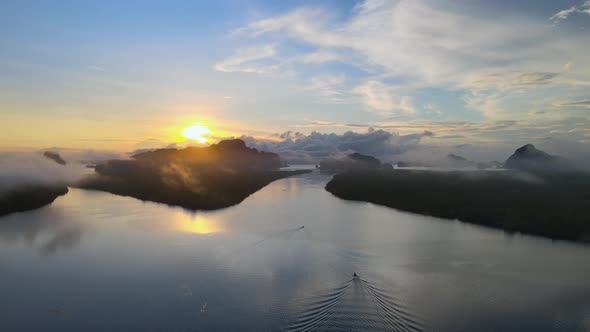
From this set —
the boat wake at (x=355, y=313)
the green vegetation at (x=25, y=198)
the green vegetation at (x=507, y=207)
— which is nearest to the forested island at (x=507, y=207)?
the green vegetation at (x=507, y=207)

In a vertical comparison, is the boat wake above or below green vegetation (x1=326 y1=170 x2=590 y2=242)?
below

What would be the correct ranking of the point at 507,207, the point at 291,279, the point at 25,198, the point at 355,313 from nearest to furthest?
the point at 355,313 → the point at 291,279 → the point at 507,207 → the point at 25,198

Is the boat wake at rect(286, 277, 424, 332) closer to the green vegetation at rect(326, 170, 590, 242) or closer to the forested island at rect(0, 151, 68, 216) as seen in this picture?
the green vegetation at rect(326, 170, 590, 242)

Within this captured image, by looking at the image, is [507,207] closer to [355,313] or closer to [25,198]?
[355,313]

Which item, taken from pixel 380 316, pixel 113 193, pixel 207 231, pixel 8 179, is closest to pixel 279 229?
pixel 207 231

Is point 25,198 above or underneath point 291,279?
underneath

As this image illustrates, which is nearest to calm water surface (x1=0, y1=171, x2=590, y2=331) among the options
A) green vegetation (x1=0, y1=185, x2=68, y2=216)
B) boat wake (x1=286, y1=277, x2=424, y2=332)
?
boat wake (x1=286, y1=277, x2=424, y2=332)

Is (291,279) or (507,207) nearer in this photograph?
(291,279)

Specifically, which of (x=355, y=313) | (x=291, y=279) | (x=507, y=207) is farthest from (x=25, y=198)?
(x=507, y=207)

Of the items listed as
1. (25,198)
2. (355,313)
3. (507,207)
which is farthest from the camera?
(25,198)
